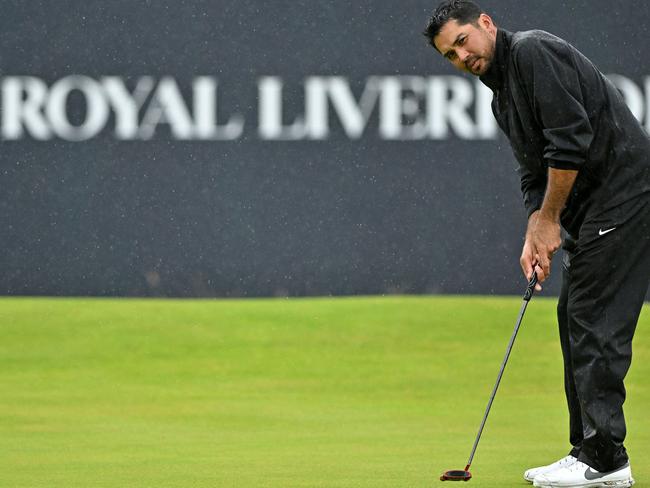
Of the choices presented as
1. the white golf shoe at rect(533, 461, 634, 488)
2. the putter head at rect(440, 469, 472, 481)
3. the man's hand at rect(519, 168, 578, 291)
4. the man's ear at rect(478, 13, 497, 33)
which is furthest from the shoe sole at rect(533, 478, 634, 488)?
the man's ear at rect(478, 13, 497, 33)

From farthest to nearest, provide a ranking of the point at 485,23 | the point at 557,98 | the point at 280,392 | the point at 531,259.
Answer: the point at 280,392, the point at 531,259, the point at 485,23, the point at 557,98

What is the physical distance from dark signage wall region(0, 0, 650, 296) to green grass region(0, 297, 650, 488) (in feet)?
1.59

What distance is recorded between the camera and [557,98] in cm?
353

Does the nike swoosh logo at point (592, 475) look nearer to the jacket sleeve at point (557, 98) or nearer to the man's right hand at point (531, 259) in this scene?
the man's right hand at point (531, 259)

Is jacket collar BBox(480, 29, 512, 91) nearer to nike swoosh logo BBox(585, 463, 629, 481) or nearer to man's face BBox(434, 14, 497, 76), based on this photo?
man's face BBox(434, 14, 497, 76)

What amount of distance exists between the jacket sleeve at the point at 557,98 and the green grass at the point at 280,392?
0.94 metres

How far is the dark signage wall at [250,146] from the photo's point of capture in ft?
30.1

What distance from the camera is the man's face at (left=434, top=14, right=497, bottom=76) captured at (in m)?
3.62

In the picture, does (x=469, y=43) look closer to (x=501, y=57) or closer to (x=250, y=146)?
(x=501, y=57)

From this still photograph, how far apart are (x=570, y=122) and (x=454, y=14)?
16.3 inches

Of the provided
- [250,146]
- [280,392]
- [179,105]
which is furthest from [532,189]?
[179,105]

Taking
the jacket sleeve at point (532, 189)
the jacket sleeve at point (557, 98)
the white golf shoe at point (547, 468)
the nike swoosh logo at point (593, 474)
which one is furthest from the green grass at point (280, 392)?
the jacket sleeve at point (557, 98)

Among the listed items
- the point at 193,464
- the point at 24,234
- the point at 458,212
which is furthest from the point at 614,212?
the point at 24,234

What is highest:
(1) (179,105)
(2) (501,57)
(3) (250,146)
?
(1) (179,105)
